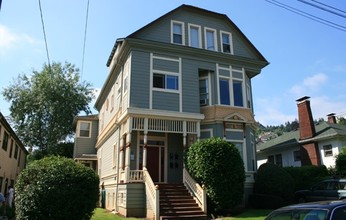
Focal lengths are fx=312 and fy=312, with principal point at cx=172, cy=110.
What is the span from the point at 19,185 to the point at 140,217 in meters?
6.42

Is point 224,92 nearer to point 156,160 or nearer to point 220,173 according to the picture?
point 156,160

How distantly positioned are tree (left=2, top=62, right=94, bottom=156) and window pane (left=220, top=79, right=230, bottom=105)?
1044 inches

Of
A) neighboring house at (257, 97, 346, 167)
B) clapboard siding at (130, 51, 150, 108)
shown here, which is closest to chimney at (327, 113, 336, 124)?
neighboring house at (257, 97, 346, 167)

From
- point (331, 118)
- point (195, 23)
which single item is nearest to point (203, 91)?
point (195, 23)

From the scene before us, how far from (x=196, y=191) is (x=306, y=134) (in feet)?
56.3

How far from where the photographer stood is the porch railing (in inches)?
582

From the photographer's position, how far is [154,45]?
726 inches

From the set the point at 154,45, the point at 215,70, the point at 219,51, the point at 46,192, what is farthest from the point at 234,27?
the point at 46,192

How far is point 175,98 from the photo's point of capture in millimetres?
18469

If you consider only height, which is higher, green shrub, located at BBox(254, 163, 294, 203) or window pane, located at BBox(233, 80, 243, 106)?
window pane, located at BBox(233, 80, 243, 106)

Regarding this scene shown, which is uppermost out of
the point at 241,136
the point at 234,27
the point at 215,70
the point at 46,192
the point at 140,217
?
the point at 234,27

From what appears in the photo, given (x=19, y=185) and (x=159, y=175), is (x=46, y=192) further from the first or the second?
(x=159, y=175)

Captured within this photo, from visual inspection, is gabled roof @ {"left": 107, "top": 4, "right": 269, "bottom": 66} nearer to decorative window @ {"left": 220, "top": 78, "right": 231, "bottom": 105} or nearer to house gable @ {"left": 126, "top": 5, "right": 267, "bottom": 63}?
house gable @ {"left": 126, "top": 5, "right": 267, "bottom": 63}

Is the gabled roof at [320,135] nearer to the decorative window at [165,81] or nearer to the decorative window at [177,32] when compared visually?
the decorative window at [165,81]
